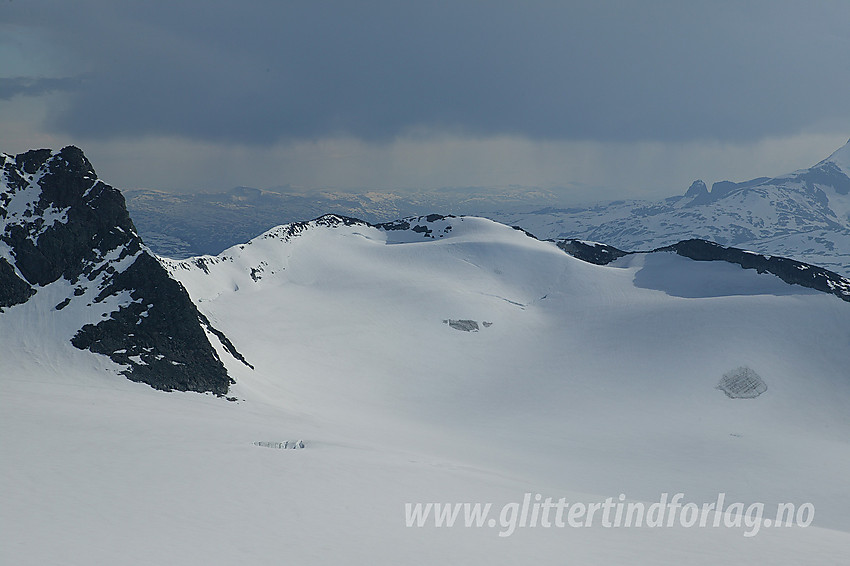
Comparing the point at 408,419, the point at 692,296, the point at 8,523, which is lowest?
the point at 408,419

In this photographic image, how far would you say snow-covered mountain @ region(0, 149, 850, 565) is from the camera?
22.4m

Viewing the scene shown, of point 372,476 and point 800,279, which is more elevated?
point 800,279

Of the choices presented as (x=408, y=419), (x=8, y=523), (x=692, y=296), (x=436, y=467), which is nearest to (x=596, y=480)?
(x=436, y=467)


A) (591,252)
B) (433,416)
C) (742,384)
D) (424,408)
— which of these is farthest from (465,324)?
(591,252)

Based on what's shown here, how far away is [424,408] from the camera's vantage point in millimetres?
64188

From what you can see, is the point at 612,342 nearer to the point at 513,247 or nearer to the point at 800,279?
the point at 800,279

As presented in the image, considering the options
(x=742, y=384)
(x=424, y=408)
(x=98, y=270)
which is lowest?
(x=424, y=408)

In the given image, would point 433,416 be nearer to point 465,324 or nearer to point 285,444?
point 285,444

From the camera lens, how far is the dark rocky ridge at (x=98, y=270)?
50.5m

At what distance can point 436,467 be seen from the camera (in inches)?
1378

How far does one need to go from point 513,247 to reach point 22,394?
10536 cm

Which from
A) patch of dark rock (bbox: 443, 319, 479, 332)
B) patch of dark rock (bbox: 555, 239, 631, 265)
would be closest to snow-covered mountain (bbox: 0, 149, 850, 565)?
patch of dark rock (bbox: 443, 319, 479, 332)

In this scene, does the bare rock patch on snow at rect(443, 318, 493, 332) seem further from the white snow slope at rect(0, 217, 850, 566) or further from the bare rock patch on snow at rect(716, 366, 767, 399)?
the bare rock patch on snow at rect(716, 366, 767, 399)

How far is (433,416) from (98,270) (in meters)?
42.0
